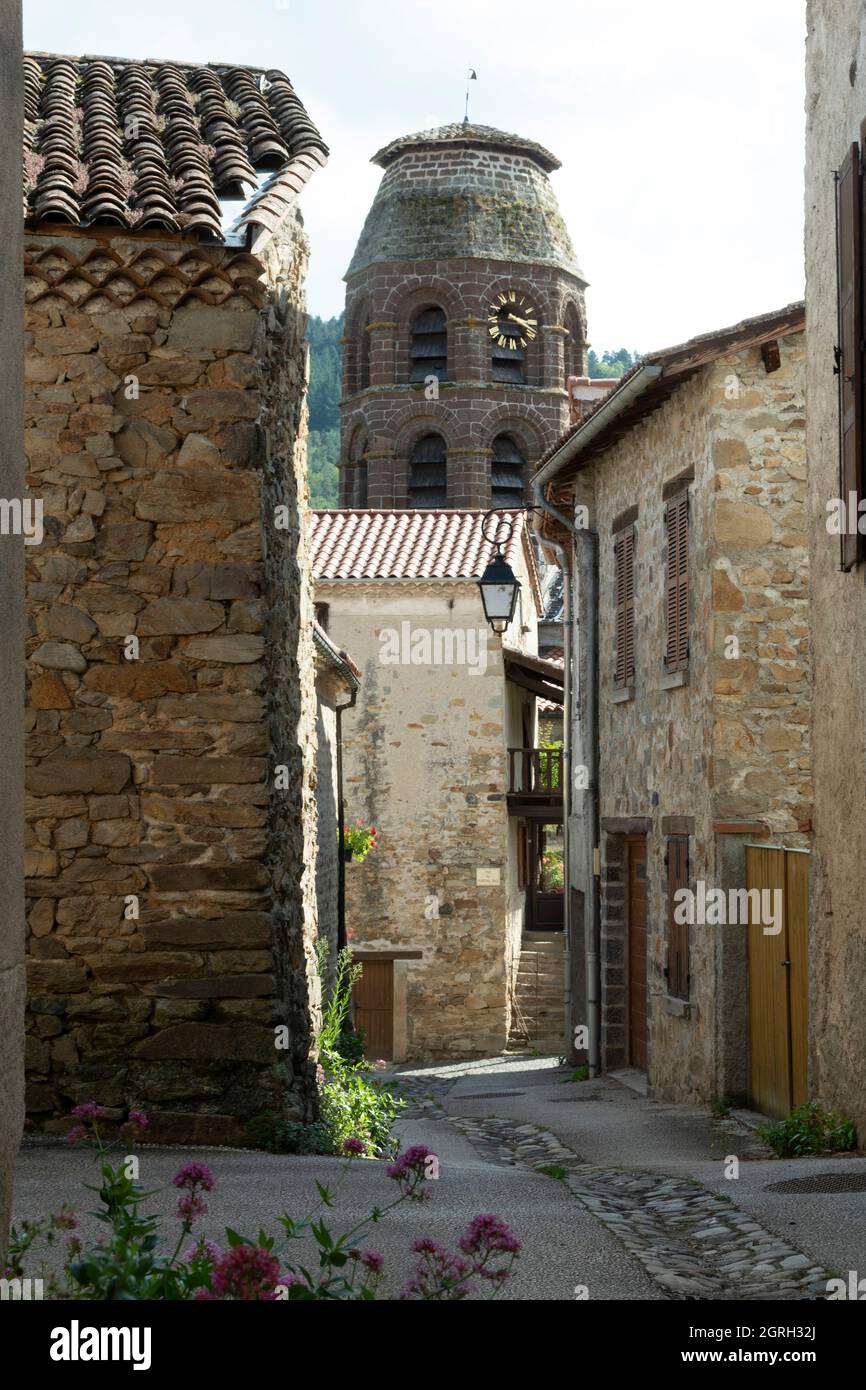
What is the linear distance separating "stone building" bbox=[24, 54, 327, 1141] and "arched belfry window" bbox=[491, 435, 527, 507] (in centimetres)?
2992

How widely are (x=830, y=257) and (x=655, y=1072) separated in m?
6.79

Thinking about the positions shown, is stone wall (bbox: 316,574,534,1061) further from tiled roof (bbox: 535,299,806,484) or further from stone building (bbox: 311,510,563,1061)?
tiled roof (bbox: 535,299,806,484)

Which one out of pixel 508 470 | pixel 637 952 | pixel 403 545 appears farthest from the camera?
pixel 508 470

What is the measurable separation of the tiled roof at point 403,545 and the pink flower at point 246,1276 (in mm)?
20332

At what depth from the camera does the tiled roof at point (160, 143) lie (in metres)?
8.09

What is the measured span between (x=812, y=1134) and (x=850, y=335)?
3.93 m

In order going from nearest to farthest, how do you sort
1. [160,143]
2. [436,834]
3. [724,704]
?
[160,143]
[724,704]
[436,834]

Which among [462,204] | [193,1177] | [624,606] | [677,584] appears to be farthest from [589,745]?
[462,204]

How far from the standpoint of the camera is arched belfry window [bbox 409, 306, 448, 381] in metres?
37.8

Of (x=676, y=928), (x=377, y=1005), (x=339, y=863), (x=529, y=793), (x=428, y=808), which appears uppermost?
(x=529, y=793)

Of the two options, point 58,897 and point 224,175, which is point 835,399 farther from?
point 58,897

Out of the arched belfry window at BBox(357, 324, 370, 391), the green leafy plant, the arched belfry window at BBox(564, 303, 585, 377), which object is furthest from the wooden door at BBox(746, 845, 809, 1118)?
the arched belfry window at BBox(564, 303, 585, 377)

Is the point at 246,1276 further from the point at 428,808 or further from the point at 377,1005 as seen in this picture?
the point at 377,1005

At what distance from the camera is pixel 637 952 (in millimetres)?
14547
